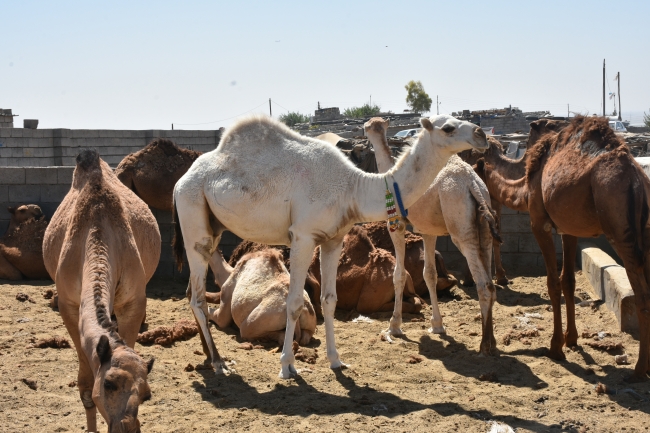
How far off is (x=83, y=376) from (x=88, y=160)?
1919 mm

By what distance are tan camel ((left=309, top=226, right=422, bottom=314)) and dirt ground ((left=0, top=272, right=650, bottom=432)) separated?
41 cm

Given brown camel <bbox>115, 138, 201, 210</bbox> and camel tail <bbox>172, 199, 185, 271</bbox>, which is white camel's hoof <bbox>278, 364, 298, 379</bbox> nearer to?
camel tail <bbox>172, 199, 185, 271</bbox>

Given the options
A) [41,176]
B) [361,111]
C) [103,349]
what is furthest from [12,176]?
[361,111]

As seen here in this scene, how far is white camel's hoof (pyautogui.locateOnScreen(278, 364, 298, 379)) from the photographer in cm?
672

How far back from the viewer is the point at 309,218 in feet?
21.8

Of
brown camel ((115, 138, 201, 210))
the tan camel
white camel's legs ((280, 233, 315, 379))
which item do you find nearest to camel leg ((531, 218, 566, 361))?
the tan camel

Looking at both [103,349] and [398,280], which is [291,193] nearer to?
[398,280]

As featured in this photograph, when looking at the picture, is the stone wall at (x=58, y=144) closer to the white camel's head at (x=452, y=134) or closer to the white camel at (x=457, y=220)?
the white camel at (x=457, y=220)

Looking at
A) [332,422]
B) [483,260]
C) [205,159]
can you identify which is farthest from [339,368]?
[205,159]

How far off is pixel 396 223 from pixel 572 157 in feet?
6.22

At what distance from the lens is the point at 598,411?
5.68m

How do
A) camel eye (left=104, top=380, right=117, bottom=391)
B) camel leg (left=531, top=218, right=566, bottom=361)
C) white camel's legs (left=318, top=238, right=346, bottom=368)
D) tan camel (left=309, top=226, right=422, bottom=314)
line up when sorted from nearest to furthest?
camel eye (left=104, top=380, right=117, bottom=391), white camel's legs (left=318, top=238, right=346, bottom=368), camel leg (left=531, top=218, right=566, bottom=361), tan camel (left=309, top=226, right=422, bottom=314)

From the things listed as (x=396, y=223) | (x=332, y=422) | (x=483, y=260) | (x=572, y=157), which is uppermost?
(x=572, y=157)

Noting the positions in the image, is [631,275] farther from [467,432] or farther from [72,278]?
[72,278]
